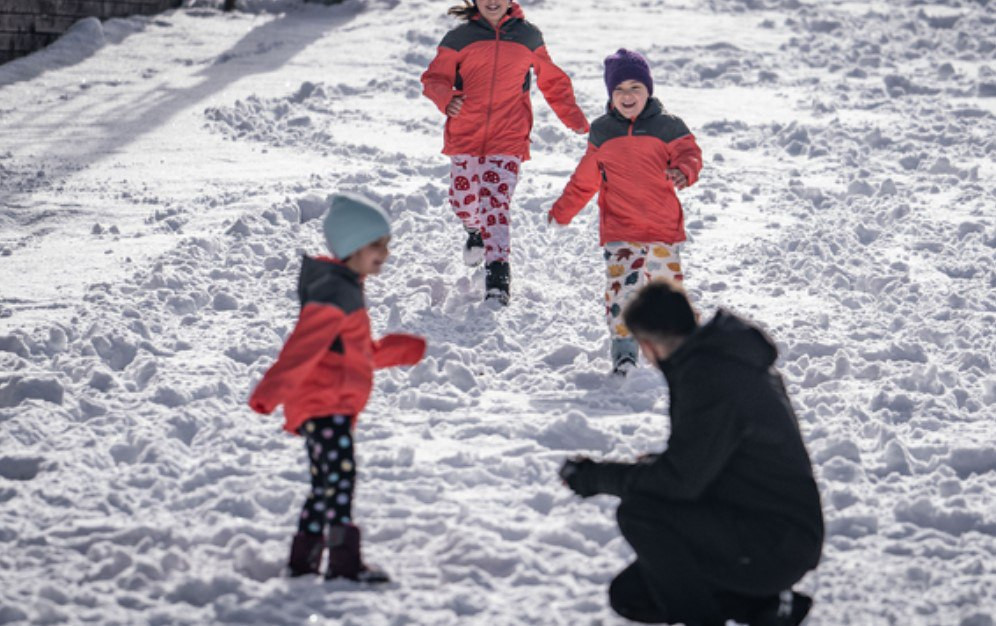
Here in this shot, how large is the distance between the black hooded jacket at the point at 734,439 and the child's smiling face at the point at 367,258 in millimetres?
1075

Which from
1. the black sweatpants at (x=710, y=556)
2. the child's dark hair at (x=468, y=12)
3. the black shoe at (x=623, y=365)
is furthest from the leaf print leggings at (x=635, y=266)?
the black sweatpants at (x=710, y=556)

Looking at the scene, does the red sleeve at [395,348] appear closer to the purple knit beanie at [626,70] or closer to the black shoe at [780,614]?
the black shoe at [780,614]

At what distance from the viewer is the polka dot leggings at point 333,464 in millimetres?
4066

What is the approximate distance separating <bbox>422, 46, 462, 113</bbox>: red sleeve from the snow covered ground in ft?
3.82

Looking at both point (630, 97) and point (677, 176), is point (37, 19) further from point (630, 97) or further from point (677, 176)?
point (677, 176)

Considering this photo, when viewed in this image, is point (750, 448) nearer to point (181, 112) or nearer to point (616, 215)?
point (616, 215)

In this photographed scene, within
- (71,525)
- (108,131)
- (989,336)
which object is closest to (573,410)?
(71,525)

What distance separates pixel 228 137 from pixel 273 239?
10.3 feet

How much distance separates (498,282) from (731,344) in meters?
3.63

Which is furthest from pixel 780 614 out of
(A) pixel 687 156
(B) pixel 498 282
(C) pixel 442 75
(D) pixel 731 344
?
(C) pixel 442 75

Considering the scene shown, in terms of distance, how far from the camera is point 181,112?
11.7 meters

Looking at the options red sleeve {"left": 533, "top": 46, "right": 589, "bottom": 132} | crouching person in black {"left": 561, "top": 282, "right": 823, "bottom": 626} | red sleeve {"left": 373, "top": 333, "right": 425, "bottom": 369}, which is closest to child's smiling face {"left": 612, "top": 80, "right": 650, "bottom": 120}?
red sleeve {"left": 533, "top": 46, "right": 589, "bottom": 132}

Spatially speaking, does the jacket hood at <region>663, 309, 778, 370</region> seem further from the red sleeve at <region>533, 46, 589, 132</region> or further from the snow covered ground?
the red sleeve at <region>533, 46, 589, 132</region>

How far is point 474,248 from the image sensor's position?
24.6 feet
